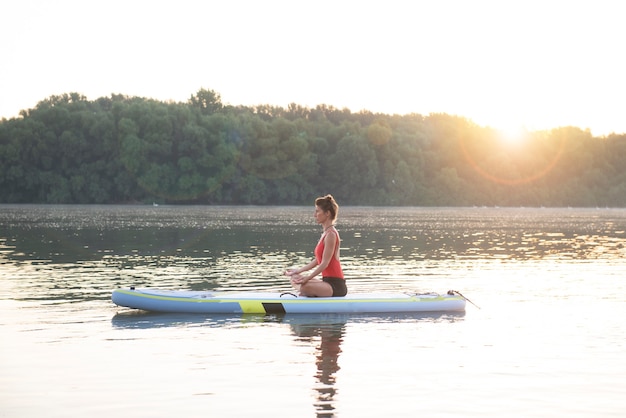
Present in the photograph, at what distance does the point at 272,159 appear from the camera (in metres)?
110

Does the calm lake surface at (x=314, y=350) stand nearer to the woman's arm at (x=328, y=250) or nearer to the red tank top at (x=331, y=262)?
the red tank top at (x=331, y=262)

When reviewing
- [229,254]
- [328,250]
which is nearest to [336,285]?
[328,250]

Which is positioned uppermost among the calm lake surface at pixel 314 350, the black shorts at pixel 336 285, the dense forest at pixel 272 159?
the dense forest at pixel 272 159

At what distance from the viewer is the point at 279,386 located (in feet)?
34.4

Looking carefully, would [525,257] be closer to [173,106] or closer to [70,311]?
[70,311]

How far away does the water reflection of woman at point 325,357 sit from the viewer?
9734 mm

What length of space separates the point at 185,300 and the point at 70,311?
197 cm

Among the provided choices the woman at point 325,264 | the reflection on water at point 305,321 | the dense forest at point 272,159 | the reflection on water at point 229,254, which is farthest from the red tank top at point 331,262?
the dense forest at point 272,159

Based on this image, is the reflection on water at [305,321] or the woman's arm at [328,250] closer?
the reflection on water at [305,321]

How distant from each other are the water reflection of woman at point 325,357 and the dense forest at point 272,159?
89.3 metres

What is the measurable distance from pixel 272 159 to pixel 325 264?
311 ft

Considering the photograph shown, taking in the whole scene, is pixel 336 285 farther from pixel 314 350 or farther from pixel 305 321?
pixel 314 350

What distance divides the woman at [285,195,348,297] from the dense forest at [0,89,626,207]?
87.9 meters

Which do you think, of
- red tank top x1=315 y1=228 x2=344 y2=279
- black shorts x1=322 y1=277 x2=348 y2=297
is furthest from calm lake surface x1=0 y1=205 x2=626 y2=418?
red tank top x1=315 y1=228 x2=344 y2=279
